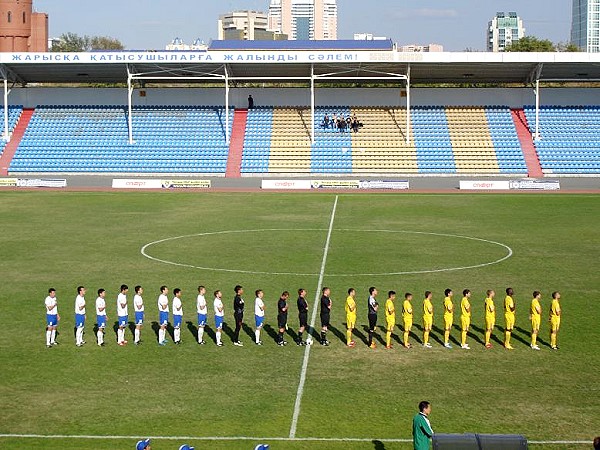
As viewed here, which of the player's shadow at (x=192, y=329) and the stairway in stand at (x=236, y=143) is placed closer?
the player's shadow at (x=192, y=329)

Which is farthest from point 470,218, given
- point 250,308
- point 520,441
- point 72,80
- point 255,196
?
point 72,80

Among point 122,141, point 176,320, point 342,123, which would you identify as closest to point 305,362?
point 176,320

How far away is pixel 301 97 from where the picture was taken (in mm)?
70188

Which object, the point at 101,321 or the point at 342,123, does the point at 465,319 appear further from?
the point at 342,123

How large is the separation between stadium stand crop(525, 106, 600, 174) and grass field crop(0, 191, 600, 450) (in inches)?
653

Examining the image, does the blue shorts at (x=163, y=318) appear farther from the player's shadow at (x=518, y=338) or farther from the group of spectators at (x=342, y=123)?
the group of spectators at (x=342, y=123)

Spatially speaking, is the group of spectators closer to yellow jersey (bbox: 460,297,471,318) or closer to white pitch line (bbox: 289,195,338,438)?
white pitch line (bbox: 289,195,338,438)

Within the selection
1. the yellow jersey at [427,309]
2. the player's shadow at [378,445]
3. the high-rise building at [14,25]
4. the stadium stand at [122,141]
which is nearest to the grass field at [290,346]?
the player's shadow at [378,445]

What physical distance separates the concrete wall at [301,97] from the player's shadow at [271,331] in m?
47.8

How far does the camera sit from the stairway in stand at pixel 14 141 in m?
63.8

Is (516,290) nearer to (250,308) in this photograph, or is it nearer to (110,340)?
(250,308)

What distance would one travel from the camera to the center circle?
31516 mm

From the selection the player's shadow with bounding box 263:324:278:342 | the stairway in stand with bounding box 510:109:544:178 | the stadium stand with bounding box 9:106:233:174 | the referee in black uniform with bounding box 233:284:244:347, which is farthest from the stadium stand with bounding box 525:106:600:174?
the referee in black uniform with bounding box 233:284:244:347

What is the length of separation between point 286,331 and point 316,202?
1108 inches
